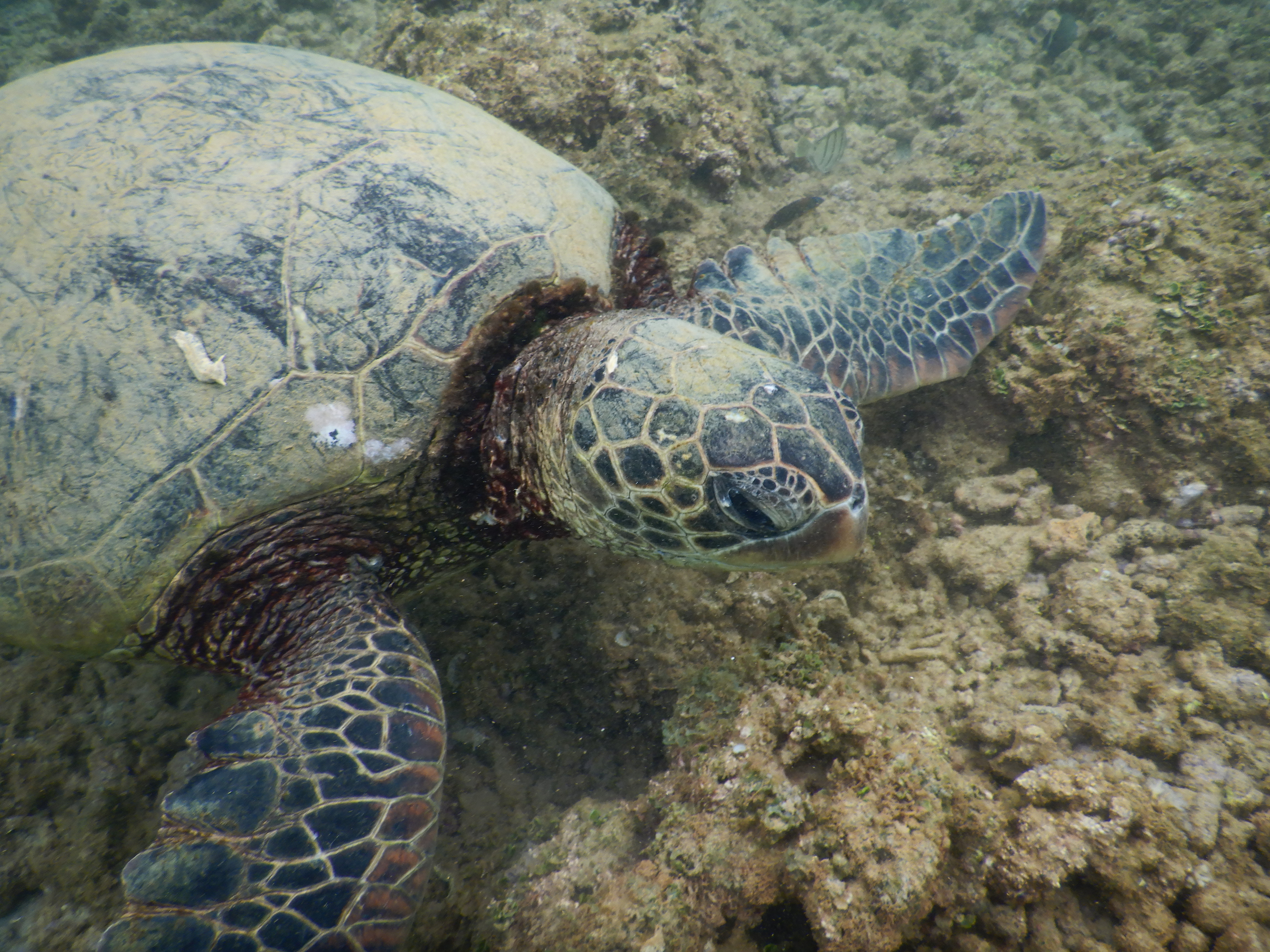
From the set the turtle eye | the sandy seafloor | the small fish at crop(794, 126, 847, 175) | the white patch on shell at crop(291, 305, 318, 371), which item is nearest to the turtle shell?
the white patch on shell at crop(291, 305, 318, 371)

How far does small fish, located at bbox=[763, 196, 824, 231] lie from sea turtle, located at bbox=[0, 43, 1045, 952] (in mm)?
1993

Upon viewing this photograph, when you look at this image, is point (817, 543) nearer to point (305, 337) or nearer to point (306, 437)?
point (306, 437)

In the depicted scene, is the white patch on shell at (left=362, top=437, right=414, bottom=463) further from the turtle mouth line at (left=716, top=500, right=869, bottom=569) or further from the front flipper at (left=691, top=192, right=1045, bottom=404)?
the front flipper at (left=691, top=192, right=1045, bottom=404)

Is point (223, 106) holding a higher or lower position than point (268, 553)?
higher

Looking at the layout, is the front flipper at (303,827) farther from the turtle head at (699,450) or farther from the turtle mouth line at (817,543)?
the turtle mouth line at (817,543)

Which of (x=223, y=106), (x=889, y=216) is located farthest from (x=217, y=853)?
(x=889, y=216)

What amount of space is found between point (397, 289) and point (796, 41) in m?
5.59

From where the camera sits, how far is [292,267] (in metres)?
1.62

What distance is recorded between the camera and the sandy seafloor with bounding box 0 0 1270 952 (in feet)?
4.31

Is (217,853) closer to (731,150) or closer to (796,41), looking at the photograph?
(731,150)

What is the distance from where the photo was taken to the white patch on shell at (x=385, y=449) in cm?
162

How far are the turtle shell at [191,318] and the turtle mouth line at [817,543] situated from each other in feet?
3.62

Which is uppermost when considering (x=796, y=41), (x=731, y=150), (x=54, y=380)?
(x=796, y=41)

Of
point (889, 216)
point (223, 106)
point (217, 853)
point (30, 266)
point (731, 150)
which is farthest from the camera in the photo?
point (889, 216)
